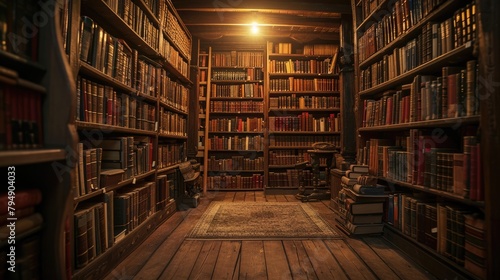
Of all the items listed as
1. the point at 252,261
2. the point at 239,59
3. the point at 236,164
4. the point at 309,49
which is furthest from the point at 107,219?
the point at 309,49

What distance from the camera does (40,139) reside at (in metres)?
0.94

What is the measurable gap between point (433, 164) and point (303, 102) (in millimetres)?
3097

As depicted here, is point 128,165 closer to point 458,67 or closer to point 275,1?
point 458,67

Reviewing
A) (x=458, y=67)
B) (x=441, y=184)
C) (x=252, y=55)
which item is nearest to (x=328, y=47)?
(x=252, y=55)

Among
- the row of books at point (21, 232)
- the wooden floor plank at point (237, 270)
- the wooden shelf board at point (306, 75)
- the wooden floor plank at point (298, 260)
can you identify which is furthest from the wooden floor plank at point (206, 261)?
the wooden shelf board at point (306, 75)

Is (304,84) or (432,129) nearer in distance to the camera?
(432,129)

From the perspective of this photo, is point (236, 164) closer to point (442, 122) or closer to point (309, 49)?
point (309, 49)

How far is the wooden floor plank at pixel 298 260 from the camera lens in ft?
5.42

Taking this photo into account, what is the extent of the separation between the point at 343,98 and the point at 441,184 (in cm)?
205

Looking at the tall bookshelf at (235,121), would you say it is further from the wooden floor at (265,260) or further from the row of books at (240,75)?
the wooden floor at (265,260)

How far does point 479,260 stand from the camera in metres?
1.32

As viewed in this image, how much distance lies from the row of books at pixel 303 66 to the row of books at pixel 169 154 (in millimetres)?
2293

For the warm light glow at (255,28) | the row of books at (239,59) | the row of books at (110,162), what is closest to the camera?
the row of books at (110,162)

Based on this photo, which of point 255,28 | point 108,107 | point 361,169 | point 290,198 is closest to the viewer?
point 108,107
